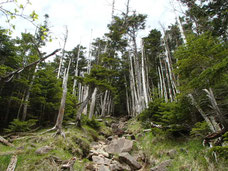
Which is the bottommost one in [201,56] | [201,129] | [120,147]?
[120,147]

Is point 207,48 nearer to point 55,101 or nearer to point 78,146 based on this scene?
point 78,146

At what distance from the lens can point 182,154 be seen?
364cm

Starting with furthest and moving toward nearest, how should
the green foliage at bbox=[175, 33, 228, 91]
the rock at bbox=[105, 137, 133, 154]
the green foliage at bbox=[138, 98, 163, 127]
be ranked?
the green foliage at bbox=[138, 98, 163, 127] → the rock at bbox=[105, 137, 133, 154] → the green foliage at bbox=[175, 33, 228, 91]

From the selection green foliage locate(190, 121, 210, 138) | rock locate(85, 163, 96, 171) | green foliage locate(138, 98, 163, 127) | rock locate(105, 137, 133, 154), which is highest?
green foliage locate(138, 98, 163, 127)

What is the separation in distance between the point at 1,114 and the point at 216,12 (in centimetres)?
1184

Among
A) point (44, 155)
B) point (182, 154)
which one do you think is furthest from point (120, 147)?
point (44, 155)

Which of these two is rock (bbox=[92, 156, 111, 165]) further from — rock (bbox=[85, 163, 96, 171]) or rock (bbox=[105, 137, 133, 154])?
rock (bbox=[105, 137, 133, 154])

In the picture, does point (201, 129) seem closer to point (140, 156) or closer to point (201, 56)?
point (201, 56)

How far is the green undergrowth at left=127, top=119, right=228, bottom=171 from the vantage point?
2.82 m

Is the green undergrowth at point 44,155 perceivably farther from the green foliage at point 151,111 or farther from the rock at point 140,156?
the green foliage at point 151,111

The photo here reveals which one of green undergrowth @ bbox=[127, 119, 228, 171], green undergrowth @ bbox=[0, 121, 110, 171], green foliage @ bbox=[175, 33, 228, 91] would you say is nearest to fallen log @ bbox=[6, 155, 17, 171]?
green undergrowth @ bbox=[0, 121, 110, 171]

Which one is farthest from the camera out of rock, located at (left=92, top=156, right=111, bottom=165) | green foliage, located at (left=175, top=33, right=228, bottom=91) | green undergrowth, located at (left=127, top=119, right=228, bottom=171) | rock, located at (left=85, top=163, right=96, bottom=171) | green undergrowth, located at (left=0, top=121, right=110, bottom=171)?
rock, located at (left=92, top=156, right=111, bottom=165)

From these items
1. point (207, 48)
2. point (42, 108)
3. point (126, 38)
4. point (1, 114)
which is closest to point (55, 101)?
point (42, 108)

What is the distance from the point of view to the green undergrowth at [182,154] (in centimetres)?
282
